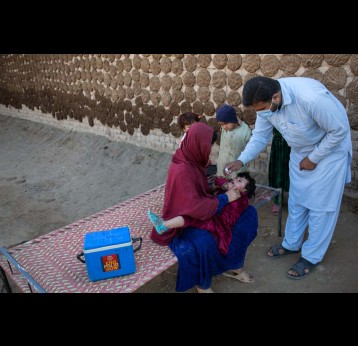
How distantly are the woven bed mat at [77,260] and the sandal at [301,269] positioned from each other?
129 cm

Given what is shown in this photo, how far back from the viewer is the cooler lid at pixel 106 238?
2.38 metres

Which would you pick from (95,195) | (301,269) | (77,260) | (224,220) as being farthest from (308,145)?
(95,195)

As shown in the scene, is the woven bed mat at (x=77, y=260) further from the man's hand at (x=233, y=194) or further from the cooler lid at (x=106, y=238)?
the man's hand at (x=233, y=194)

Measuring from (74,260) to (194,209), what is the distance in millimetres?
1090

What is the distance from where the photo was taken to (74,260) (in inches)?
107

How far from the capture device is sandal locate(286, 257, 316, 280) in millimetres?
3154

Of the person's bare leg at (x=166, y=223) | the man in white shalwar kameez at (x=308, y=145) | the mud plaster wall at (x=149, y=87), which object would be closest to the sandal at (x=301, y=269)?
the man in white shalwar kameez at (x=308, y=145)

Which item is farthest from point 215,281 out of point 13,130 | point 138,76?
point 13,130

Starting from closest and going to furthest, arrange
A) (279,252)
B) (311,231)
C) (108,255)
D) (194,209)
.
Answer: (108,255), (194,209), (311,231), (279,252)

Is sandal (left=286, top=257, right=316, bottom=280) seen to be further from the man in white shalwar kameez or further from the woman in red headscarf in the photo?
the woman in red headscarf

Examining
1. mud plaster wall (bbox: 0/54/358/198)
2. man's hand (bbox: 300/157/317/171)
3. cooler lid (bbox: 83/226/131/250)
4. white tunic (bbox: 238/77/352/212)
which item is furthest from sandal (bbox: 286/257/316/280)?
cooler lid (bbox: 83/226/131/250)

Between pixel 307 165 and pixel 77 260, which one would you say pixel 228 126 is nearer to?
pixel 307 165

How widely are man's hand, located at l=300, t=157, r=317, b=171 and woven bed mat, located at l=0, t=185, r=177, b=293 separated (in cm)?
134

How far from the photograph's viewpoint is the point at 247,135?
3820 mm
